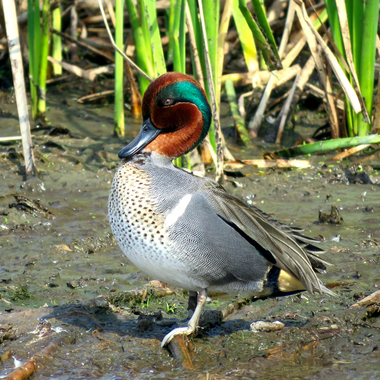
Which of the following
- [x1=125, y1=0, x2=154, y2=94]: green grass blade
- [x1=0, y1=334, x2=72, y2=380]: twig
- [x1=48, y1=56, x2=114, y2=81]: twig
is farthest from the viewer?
[x1=48, y1=56, x2=114, y2=81]: twig

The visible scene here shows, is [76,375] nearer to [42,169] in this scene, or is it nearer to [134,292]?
[134,292]

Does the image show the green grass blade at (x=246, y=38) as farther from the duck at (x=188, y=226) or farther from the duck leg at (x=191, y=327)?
the duck leg at (x=191, y=327)

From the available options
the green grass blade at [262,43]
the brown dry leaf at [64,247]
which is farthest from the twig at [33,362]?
the green grass blade at [262,43]

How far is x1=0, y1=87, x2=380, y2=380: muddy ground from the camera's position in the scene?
2.64 m

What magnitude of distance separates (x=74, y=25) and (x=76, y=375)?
4.93 metres

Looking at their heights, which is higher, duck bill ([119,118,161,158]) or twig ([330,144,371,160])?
duck bill ([119,118,161,158])

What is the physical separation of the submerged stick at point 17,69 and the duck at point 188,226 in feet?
5.60

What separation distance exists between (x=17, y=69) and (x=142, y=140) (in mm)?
1801

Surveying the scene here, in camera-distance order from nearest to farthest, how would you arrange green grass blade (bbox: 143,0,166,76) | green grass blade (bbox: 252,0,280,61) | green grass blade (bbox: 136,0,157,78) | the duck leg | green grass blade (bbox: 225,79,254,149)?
the duck leg → green grass blade (bbox: 252,0,280,61) → green grass blade (bbox: 143,0,166,76) → green grass blade (bbox: 136,0,157,78) → green grass blade (bbox: 225,79,254,149)

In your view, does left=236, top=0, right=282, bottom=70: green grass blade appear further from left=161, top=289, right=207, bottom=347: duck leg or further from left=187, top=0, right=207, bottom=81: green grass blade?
left=161, top=289, right=207, bottom=347: duck leg

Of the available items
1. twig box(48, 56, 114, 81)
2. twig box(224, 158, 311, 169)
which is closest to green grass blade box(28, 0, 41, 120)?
twig box(48, 56, 114, 81)

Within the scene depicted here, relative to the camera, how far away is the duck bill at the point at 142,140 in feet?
9.50

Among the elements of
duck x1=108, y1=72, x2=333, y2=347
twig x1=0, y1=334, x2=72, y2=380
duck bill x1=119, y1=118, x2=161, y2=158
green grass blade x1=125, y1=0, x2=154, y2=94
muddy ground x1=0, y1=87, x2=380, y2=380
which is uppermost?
green grass blade x1=125, y1=0, x2=154, y2=94

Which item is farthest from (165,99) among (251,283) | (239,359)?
(239,359)
